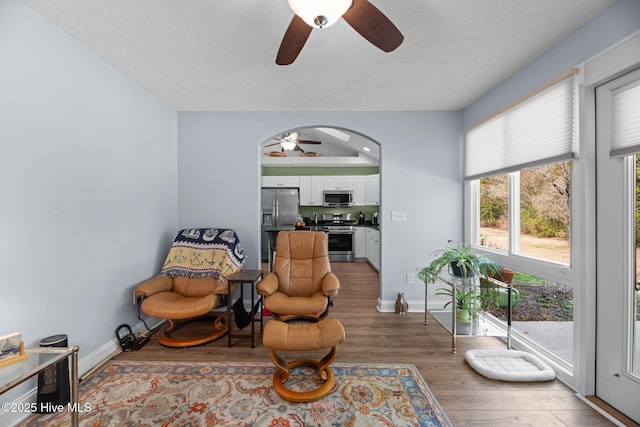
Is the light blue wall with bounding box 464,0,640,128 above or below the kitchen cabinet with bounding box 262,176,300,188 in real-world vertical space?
above

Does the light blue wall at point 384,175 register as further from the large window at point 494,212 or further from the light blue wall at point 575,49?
the light blue wall at point 575,49

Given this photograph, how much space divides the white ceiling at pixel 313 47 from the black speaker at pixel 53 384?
2.09 m

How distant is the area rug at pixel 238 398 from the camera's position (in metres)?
1.56

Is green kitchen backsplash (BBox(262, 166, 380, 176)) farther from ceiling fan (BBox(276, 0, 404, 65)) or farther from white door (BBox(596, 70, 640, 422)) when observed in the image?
ceiling fan (BBox(276, 0, 404, 65))

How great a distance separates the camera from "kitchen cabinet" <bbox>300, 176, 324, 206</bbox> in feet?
21.3

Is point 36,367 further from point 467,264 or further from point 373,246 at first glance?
point 373,246

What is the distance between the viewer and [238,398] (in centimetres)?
173

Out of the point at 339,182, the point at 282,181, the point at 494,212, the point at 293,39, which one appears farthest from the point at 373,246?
the point at 293,39

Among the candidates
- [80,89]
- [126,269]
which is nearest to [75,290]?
[126,269]

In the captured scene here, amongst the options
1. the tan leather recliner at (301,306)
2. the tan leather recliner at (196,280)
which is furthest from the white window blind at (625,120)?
the tan leather recliner at (196,280)

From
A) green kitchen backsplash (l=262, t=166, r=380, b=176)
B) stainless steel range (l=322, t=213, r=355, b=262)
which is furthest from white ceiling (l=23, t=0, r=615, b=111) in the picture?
green kitchen backsplash (l=262, t=166, r=380, b=176)

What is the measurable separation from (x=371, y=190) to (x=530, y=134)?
13.9 feet

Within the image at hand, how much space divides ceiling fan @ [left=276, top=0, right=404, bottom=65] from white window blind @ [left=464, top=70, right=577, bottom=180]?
1.42 metres

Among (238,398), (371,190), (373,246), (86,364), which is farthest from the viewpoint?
(371,190)
